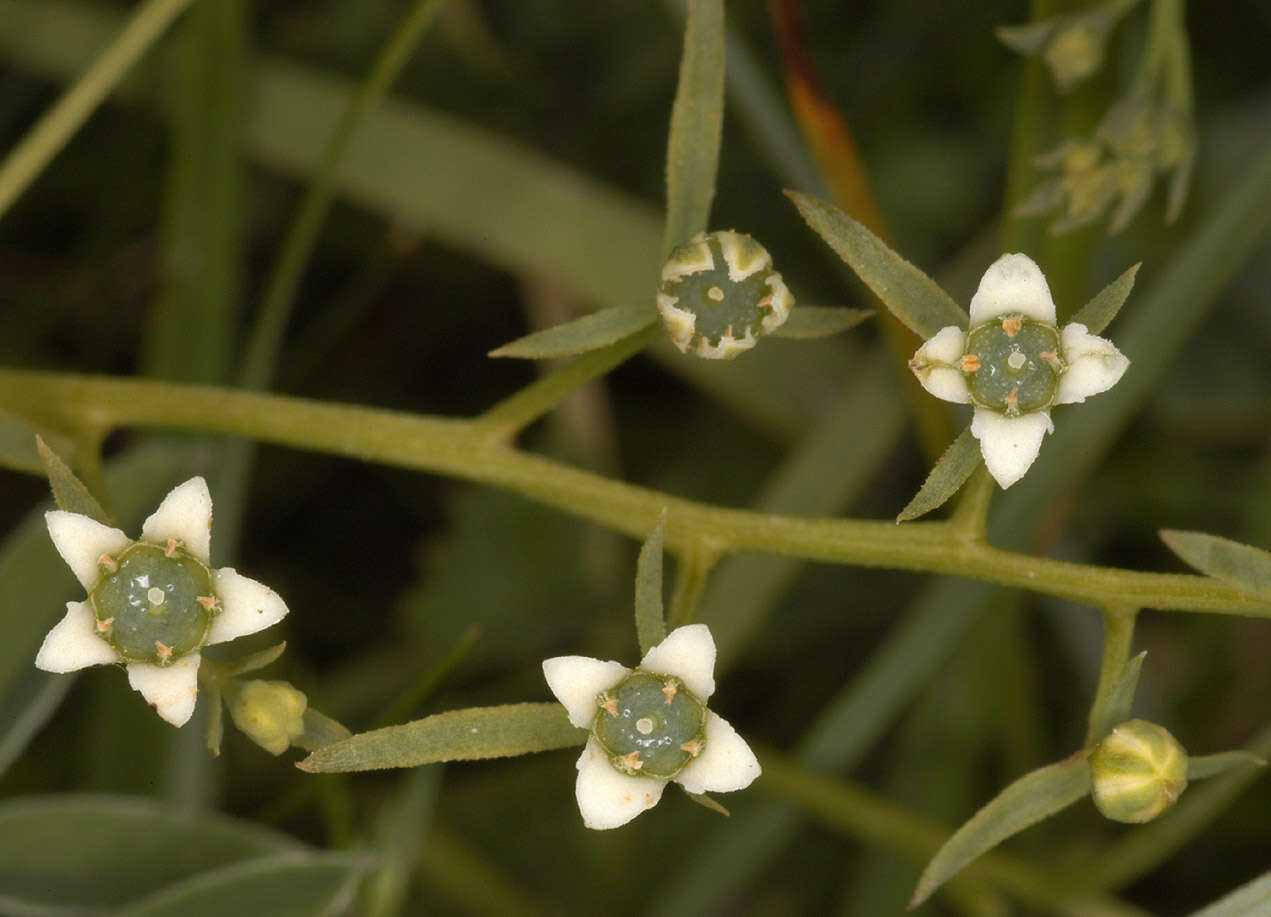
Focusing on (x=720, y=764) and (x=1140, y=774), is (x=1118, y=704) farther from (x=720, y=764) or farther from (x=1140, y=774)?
(x=720, y=764)

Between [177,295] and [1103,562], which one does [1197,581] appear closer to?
[1103,562]

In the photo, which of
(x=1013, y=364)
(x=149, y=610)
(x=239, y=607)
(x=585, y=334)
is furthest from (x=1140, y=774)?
(x=149, y=610)

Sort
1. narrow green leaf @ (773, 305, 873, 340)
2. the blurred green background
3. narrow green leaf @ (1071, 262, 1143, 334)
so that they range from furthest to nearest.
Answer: the blurred green background → narrow green leaf @ (773, 305, 873, 340) → narrow green leaf @ (1071, 262, 1143, 334)

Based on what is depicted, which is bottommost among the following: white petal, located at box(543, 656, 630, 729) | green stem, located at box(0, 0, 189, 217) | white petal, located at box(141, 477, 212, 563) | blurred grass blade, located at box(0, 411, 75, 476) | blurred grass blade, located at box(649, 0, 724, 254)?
white petal, located at box(543, 656, 630, 729)

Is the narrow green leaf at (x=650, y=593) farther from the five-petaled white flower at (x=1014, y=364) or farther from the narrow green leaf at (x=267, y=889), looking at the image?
the narrow green leaf at (x=267, y=889)

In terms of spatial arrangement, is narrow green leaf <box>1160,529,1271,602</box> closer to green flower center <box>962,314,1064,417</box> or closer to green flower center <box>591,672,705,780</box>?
green flower center <box>962,314,1064,417</box>

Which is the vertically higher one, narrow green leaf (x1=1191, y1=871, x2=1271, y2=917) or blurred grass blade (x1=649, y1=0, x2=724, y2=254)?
blurred grass blade (x1=649, y1=0, x2=724, y2=254)

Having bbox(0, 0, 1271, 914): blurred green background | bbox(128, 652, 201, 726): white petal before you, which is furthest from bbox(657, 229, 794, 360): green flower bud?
bbox(0, 0, 1271, 914): blurred green background

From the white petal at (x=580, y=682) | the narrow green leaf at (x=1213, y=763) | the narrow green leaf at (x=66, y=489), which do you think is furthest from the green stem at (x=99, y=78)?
the narrow green leaf at (x=1213, y=763)
